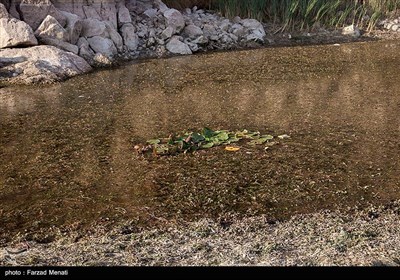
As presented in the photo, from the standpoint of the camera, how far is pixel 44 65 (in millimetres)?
7648

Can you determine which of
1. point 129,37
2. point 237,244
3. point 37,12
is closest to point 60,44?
point 37,12

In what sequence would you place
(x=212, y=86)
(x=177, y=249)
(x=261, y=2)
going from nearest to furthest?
(x=177, y=249), (x=212, y=86), (x=261, y=2)

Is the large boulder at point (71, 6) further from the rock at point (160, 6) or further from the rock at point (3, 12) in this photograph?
the rock at point (160, 6)

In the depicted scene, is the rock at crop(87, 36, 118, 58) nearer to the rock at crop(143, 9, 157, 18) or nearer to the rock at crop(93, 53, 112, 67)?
the rock at crop(93, 53, 112, 67)

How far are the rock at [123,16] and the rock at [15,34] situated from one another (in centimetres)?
208

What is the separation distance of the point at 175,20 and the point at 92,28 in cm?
162

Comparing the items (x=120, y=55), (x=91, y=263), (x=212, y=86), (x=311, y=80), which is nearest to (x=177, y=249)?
(x=91, y=263)

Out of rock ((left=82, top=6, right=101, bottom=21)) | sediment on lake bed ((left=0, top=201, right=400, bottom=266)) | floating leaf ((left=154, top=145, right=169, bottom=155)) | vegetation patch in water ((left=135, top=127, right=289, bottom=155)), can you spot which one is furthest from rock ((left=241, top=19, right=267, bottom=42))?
Result: sediment on lake bed ((left=0, top=201, right=400, bottom=266))

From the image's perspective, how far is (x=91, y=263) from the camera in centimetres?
264

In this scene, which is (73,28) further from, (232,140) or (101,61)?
(232,140)

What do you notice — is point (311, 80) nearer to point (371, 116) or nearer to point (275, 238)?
point (371, 116)

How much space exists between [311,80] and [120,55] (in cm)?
340

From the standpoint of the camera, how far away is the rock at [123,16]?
991 cm
